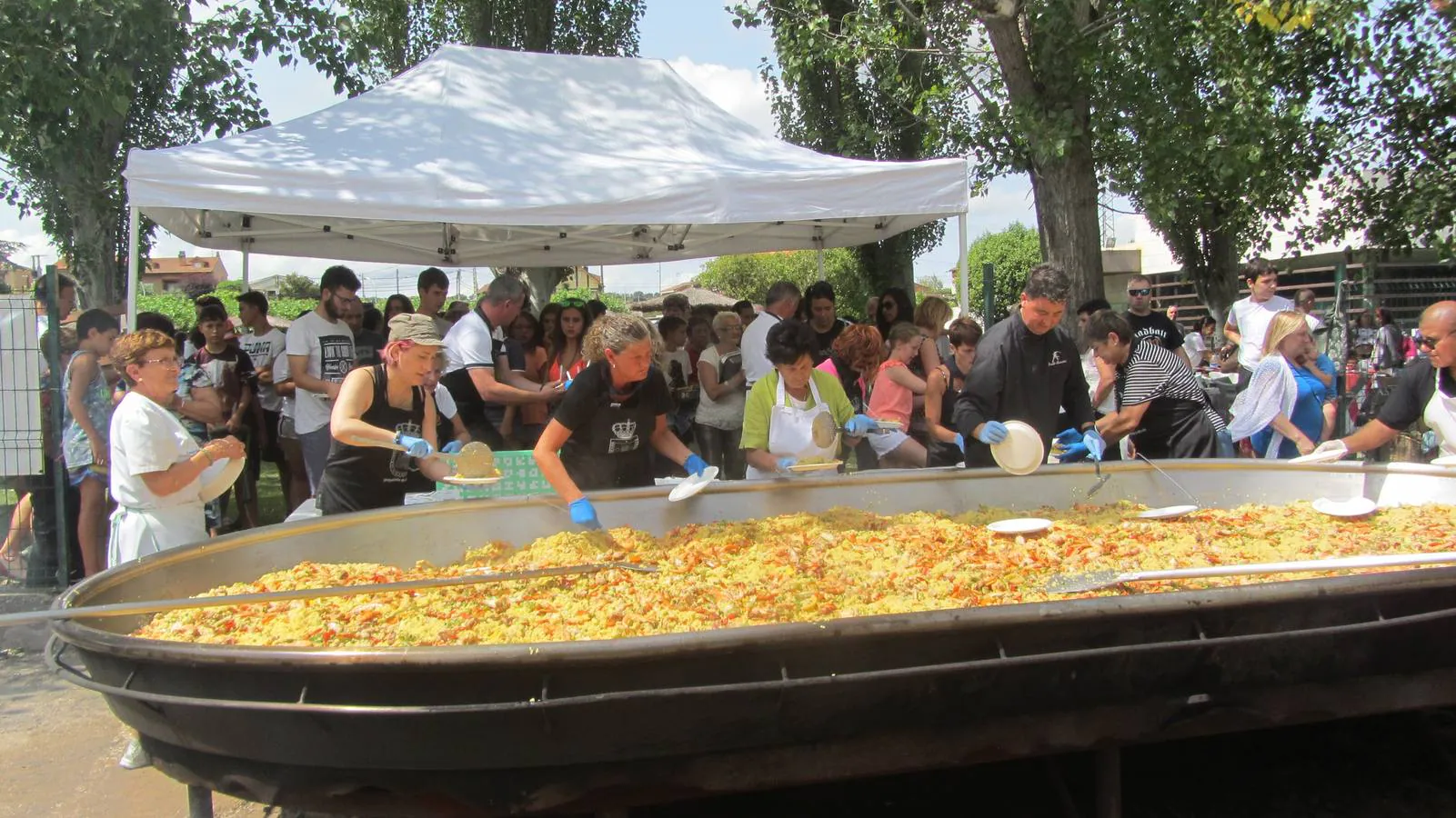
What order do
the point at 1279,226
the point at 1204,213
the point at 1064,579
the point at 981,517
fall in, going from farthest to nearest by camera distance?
the point at 1204,213, the point at 1279,226, the point at 981,517, the point at 1064,579

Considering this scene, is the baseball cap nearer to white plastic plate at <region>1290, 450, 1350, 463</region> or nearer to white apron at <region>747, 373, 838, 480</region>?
white apron at <region>747, 373, 838, 480</region>

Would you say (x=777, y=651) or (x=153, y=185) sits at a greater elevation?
(x=153, y=185)

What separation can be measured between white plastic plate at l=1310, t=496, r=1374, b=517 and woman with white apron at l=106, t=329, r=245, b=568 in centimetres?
414

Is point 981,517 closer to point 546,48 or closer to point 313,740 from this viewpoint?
point 313,740

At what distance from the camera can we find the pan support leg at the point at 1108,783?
2.72 metres

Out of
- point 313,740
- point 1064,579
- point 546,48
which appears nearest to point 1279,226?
point 1064,579

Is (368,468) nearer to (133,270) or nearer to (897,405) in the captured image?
(133,270)

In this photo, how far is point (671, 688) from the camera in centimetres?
218

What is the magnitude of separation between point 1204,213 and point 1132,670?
39.7 feet

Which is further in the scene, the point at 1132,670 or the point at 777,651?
the point at 1132,670

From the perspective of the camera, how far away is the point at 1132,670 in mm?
2471

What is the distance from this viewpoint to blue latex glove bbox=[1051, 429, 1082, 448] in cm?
443

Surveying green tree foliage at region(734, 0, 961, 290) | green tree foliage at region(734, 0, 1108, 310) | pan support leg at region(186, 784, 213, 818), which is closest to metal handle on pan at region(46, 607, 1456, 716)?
pan support leg at region(186, 784, 213, 818)

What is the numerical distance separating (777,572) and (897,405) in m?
2.44
